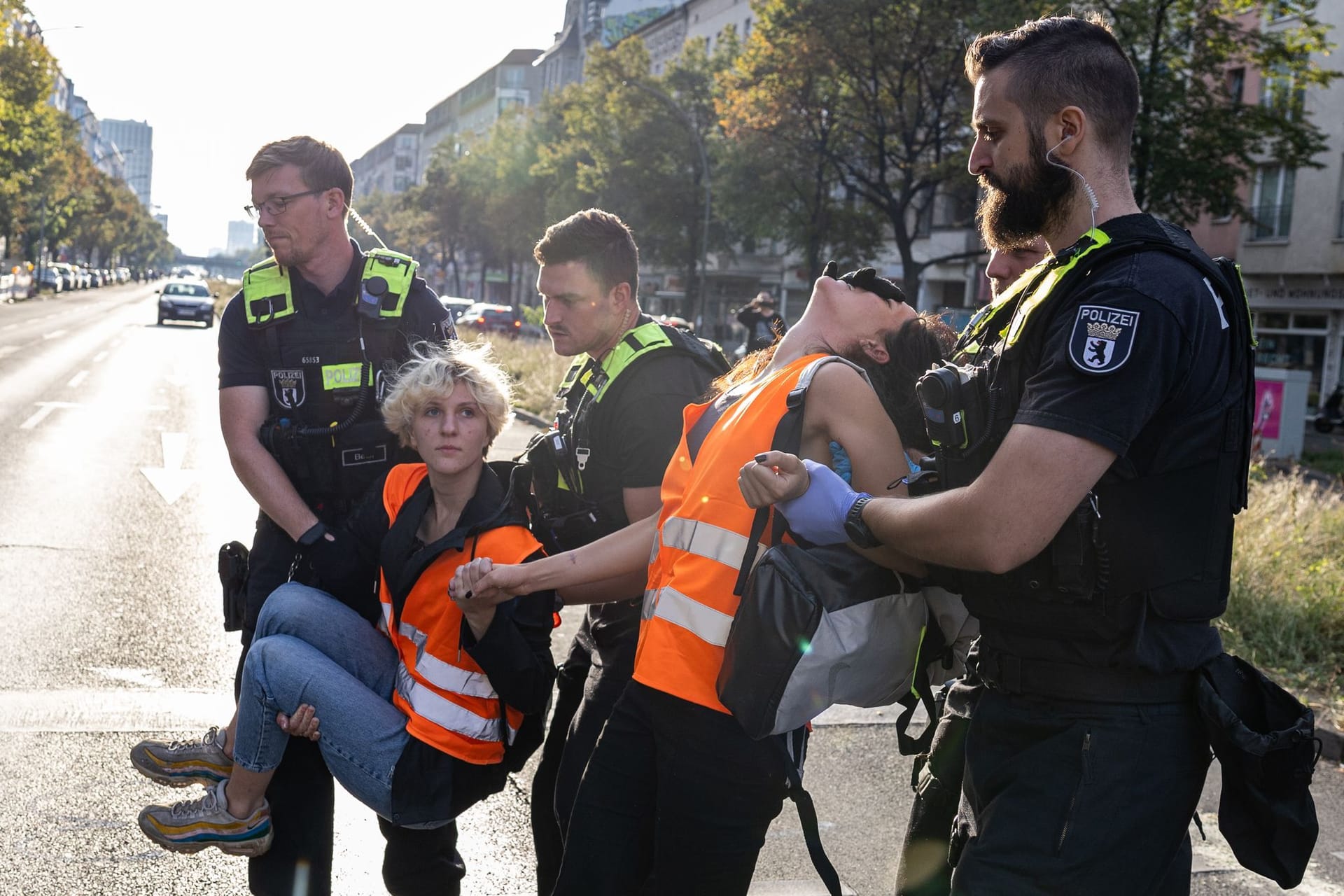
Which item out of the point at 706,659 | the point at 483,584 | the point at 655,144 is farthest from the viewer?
the point at 655,144

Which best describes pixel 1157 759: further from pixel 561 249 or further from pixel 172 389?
pixel 172 389

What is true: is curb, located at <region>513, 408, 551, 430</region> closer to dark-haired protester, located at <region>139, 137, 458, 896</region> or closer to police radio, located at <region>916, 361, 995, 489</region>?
dark-haired protester, located at <region>139, 137, 458, 896</region>

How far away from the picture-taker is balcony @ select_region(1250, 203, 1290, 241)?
107 feet

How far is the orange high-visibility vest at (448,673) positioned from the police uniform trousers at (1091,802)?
128cm

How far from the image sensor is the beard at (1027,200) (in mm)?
2281

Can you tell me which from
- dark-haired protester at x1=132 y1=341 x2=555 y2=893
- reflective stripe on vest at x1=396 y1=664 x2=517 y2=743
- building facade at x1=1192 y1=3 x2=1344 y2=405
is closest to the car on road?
building facade at x1=1192 y1=3 x2=1344 y2=405

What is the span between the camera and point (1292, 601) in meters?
7.39

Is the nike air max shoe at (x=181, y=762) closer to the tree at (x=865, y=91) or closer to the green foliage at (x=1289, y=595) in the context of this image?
the green foliage at (x=1289, y=595)

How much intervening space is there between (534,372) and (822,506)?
2152 centimetres

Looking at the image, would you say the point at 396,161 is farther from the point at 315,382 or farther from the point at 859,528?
the point at 859,528

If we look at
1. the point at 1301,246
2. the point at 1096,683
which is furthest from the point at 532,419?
the point at 1301,246

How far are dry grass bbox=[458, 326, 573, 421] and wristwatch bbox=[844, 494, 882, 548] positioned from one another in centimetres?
1528

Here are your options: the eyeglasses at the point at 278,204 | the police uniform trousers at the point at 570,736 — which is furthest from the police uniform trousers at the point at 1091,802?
the eyeglasses at the point at 278,204

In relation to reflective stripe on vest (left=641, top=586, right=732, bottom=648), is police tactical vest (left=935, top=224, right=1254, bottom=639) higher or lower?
higher
